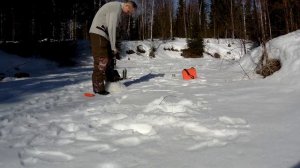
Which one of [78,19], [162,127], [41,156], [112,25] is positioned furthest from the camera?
[78,19]

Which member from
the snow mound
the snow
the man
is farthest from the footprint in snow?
the snow mound

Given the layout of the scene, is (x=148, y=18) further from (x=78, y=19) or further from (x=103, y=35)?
(x=103, y=35)

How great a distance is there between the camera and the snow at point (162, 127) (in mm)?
2529

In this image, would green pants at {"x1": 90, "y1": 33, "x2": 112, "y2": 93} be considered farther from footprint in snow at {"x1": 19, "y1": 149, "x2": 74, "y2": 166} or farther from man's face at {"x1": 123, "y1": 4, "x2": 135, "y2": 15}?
footprint in snow at {"x1": 19, "y1": 149, "x2": 74, "y2": 166}

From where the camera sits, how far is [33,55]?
16.4 metres

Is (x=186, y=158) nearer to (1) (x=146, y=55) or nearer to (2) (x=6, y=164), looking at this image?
(2) (x=6, y=164)

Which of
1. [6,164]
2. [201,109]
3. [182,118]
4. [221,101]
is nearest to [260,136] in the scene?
[182,118]

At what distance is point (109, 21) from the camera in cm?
572

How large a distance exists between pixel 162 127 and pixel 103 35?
2803 mm

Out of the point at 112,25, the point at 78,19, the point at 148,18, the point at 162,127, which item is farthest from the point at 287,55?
the point at 148,18

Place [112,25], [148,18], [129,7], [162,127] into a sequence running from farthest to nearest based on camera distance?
[148,18] < [129,7] < [112,25] < [162,127]

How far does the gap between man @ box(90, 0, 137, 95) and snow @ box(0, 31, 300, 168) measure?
326 millimetres

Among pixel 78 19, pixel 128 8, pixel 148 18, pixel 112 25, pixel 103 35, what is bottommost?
pixel 103 35

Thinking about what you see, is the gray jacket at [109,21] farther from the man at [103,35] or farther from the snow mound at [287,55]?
the snow mound at [287,55]
